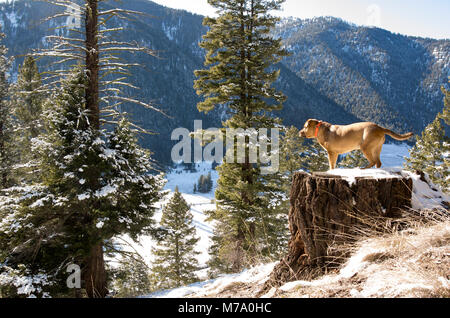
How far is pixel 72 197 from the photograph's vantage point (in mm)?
6938

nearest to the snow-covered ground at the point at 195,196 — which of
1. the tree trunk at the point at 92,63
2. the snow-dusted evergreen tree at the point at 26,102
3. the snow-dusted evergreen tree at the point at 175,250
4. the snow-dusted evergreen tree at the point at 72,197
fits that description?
the snow-dusted evergreen tree at the point at 175,250

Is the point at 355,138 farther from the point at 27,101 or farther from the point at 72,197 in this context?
the point at 27,101

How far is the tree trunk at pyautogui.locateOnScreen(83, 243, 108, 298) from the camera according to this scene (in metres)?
7.23

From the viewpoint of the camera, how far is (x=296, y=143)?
16.4 meters

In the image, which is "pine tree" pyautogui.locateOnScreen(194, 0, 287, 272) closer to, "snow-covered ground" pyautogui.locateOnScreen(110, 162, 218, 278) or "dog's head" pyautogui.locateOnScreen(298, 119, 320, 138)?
"dog's head" pyautogui.locateOnScreen(298, 119, 320, 138)

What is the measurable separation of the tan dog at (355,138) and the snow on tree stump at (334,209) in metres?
0.94

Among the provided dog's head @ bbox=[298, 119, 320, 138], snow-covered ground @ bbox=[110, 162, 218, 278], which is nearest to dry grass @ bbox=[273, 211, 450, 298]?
dog's head @ bbox=[298, 119, 320, 138]

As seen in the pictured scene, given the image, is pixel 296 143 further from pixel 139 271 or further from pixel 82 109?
pixel 139 271

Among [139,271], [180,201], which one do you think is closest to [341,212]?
[180,201]

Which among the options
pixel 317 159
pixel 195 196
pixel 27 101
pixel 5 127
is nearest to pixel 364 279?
pixel 317 159

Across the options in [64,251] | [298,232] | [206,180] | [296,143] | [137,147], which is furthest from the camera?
Result: [206,180]

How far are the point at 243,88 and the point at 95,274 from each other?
8.02 m
